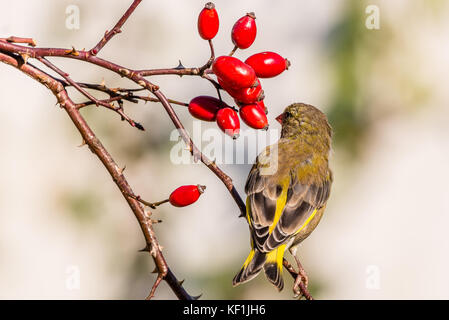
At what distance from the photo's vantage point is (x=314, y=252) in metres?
5.54

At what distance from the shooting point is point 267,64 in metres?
2.15

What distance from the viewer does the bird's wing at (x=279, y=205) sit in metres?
3.13

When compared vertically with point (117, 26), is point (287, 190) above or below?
below

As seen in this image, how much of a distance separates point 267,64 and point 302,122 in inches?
70.2

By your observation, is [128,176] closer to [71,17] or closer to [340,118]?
[71,17]

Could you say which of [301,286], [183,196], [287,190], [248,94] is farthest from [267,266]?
[248,94]

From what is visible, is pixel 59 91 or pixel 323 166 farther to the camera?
pixel 323 166

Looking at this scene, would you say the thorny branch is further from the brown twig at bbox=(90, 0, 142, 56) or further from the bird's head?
the bird's head

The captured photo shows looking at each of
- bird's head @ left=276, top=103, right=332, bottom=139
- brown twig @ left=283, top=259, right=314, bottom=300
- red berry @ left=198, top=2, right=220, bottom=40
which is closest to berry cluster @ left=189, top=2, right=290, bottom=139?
red berry @ left=198, top=2, right=220, bottom=40

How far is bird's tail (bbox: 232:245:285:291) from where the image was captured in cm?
294

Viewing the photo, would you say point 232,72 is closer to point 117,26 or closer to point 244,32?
point 244,32

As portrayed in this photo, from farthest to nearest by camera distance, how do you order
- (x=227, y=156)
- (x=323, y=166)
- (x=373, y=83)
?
(x=373, y=83) < (x=227, y=156) < (x=323, y=166)

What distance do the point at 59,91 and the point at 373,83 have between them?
13.8 feet

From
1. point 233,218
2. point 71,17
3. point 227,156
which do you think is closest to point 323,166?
point 227,156
